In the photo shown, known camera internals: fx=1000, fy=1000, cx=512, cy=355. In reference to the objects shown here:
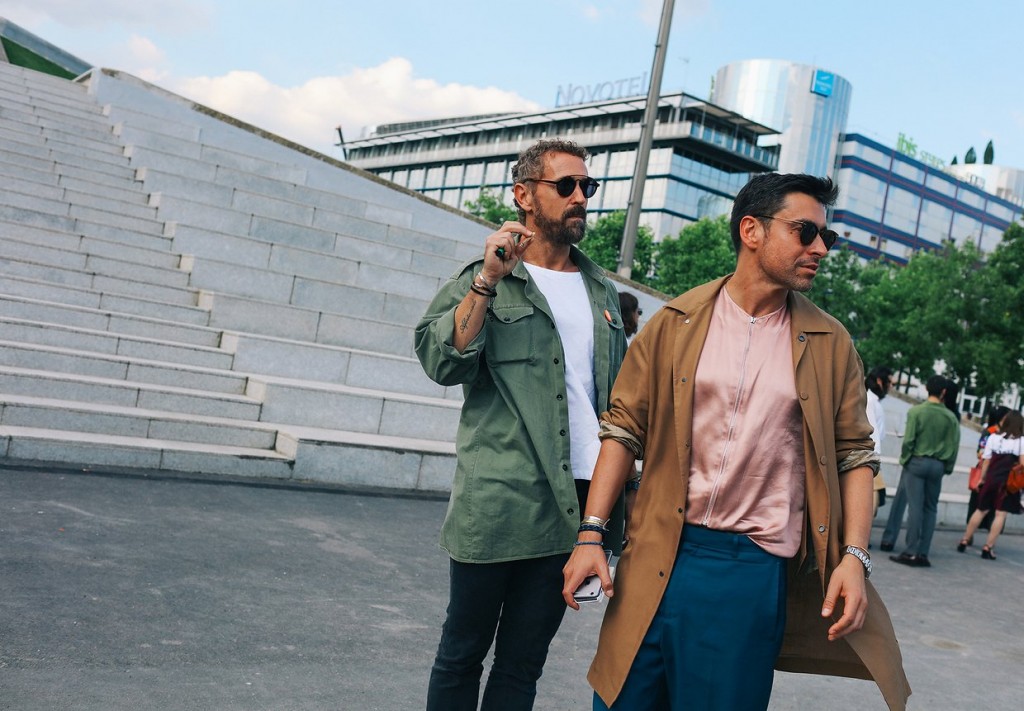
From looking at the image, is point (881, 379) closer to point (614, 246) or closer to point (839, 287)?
point (839, 287)

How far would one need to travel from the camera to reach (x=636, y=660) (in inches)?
101

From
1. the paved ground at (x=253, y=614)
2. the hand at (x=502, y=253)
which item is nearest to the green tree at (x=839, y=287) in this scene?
the paved ground at (x=253, y=614)

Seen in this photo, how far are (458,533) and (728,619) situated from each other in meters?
0.85

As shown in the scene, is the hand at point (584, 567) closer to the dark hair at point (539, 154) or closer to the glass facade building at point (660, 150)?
the dark hair at point (539, 154)

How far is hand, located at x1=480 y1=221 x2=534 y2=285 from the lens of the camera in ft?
9.27

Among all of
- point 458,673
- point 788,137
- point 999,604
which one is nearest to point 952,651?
point 999,604

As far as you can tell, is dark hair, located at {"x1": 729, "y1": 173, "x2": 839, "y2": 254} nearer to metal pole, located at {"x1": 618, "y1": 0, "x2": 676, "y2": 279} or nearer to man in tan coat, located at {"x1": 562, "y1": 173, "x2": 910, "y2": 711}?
man in tan coat, located at {"x1": 562, "y1": 173, "x2": 910, "y2": 711}

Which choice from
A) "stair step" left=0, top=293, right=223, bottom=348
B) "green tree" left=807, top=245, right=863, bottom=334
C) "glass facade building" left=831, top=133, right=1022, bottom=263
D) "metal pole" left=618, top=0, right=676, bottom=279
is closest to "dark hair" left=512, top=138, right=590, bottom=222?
"stair step" left=0, top=293, right=223, bottom=348

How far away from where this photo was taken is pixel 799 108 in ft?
311

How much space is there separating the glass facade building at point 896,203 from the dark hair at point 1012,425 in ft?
259

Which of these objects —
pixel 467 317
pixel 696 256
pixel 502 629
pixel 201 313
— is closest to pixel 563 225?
pixel 467 317

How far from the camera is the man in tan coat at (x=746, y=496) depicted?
2482 mm

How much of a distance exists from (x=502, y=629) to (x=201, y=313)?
25.8 feet

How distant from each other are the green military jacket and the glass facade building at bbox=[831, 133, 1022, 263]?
88.9 m
